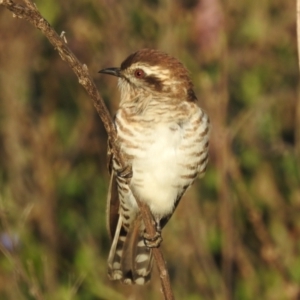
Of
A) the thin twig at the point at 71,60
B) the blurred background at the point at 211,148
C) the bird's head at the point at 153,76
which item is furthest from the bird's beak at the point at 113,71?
the blurred background at the point at 211,148

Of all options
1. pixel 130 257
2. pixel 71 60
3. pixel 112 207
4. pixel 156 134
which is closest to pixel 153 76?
pixel 156 134

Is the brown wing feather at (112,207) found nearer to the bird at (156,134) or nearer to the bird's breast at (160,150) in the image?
the bird at (156,134)

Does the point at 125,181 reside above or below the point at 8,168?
above

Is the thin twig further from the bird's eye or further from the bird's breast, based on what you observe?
the bird's eye

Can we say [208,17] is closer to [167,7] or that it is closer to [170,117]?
[167,7]

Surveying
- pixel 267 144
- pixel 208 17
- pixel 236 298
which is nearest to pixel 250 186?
pixel 267 144

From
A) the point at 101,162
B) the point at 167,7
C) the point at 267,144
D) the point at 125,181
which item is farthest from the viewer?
the point at 101,162
